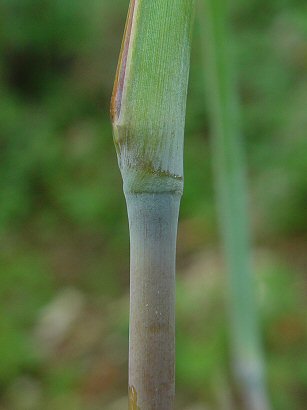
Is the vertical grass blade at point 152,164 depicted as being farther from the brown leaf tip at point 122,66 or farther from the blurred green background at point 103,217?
the blurred green background at point 103,217

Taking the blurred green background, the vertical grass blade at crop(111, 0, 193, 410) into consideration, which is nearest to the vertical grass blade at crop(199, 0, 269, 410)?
the blurred green background

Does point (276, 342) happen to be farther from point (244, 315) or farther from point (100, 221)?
point (100, 221)

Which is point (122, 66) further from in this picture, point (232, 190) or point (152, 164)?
point (232, 190)

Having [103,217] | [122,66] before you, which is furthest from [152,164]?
[103,217]

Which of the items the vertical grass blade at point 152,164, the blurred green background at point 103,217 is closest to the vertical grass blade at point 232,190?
the blurred green background at point 103,217

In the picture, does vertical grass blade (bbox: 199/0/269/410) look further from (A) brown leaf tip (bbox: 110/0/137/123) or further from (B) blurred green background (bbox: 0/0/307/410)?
(A) brown leaf tip (bbox: 110/0/137/123)
